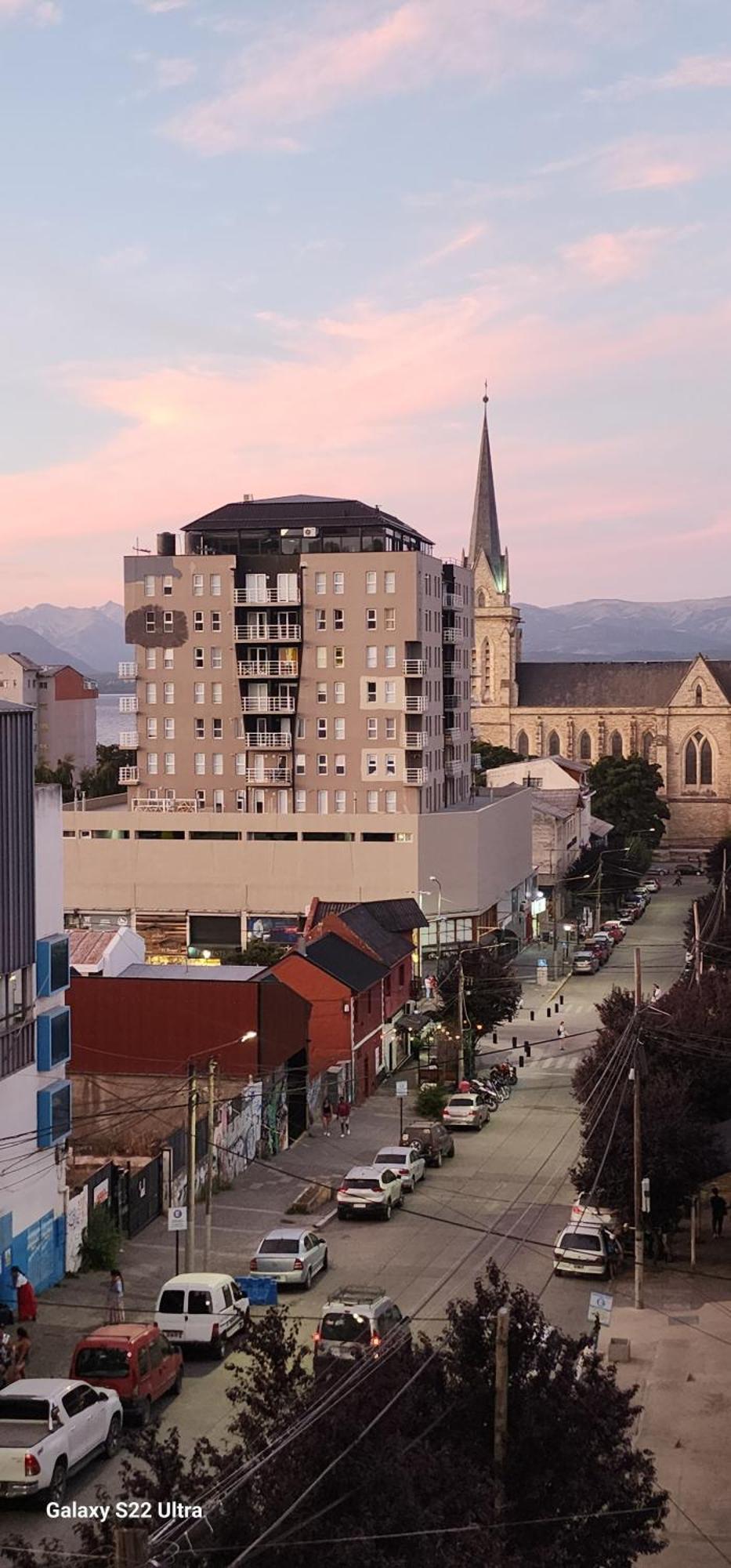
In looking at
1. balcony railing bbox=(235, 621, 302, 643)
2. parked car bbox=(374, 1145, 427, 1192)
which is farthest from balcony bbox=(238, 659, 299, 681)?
parked car bbox=(374, 1145, 427, 1192)

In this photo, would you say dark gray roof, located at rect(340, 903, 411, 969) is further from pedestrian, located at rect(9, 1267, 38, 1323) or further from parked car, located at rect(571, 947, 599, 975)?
pedestrian, located at rect(9, 1267, 38, 1323)

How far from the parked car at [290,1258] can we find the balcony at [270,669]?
64213mm

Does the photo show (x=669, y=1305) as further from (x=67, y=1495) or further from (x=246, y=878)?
(x=246, y=878)

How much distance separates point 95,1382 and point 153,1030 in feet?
74.4

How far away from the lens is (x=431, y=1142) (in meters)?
48.1

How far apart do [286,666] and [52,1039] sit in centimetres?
6363

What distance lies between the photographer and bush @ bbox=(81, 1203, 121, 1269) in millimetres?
37438

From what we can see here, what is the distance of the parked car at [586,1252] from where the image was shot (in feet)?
121

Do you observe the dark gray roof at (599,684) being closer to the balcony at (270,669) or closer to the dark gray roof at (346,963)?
the balcony at (270,669)

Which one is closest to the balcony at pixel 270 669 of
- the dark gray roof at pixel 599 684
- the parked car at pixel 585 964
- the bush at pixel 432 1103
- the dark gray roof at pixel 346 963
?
the parked car at pixel 585 964

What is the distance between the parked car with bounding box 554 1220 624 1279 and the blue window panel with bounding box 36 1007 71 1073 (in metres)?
10.9

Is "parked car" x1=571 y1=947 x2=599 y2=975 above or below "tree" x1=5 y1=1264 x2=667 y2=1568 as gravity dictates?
below

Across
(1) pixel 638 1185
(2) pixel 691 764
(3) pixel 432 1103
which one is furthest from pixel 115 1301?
(2) pixel 691 764

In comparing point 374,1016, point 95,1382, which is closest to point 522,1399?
point 95,1382
